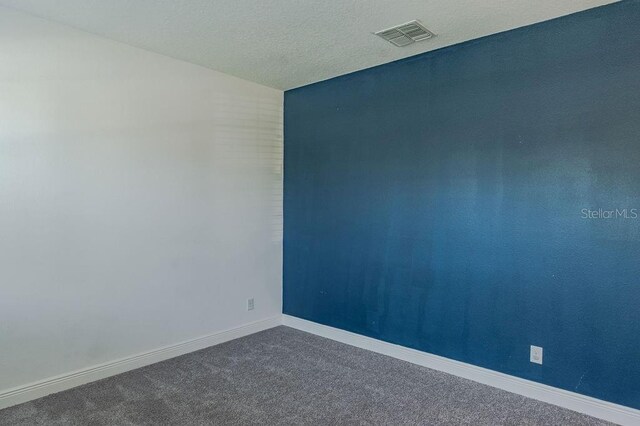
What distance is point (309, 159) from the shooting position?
3955 millimetres

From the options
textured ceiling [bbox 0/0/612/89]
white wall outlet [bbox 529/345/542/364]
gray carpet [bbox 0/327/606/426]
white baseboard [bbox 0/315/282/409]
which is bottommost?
gray carpet [bbox 0/327/606/426]

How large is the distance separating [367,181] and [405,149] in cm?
45

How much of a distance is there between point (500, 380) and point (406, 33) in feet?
8.18

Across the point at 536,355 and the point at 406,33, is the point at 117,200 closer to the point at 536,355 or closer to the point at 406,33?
the point at 406,33

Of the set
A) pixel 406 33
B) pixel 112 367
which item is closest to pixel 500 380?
pixel 406 33

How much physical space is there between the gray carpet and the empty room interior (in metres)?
0.02

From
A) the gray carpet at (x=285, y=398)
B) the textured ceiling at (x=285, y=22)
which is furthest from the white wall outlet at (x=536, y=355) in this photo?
the textured ceiling at (x=285, y=22)

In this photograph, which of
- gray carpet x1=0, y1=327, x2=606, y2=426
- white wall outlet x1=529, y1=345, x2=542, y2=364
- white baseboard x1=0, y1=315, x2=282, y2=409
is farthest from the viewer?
white wall outlet x1=529, y1=345, x2=542, y2=364

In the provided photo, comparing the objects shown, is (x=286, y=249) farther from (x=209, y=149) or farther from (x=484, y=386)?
(x=484, y=386)

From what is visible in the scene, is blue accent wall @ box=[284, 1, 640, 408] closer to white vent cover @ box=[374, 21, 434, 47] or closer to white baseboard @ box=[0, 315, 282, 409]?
white vent cover @ box=[374, 21, 434, 47]

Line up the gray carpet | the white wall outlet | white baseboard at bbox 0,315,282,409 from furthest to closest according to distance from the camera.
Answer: the white wall outlet < white baseboard at bbox 0,315,282,409 < the gray carpet

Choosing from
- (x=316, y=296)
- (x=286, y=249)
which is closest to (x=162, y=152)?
(x=286, y=249)

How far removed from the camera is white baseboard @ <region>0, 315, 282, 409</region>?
2.49 metres

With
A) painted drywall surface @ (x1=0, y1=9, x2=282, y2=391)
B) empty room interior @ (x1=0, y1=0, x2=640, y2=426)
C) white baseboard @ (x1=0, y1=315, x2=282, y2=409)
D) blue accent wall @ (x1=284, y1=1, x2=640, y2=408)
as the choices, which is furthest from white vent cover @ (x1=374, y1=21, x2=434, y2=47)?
white baseboard @ (x1=0, y1=315, x2=282, y2=409)
